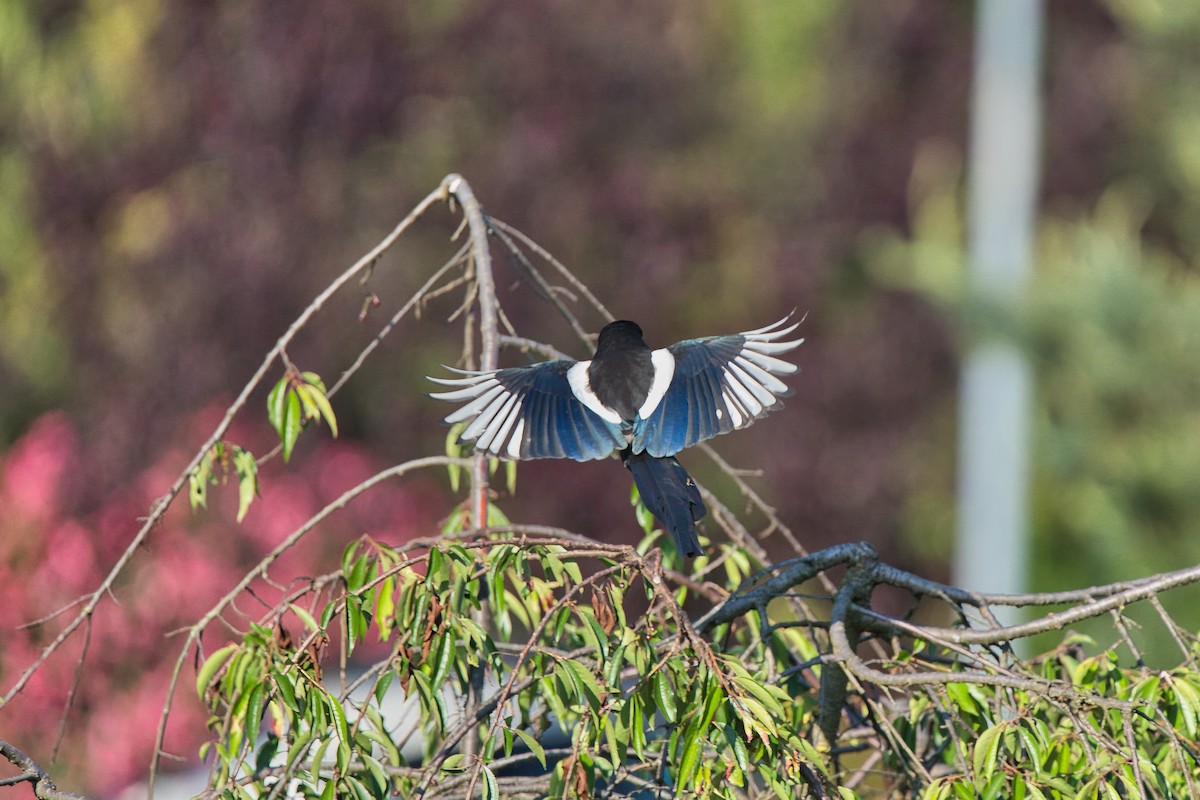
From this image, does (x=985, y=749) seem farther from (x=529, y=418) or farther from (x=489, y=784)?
(x=529, y=418)

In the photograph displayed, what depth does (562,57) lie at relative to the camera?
7.84 m

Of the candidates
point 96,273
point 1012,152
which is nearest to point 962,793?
point 96,273

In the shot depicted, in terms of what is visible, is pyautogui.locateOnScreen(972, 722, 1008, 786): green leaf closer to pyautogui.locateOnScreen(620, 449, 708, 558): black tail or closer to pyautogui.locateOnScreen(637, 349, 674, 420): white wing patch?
pyautogui.locateOnScreen(620, 449, 708, 558): black tail

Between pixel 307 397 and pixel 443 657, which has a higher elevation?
pixel 307 397

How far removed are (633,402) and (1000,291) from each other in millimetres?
5988

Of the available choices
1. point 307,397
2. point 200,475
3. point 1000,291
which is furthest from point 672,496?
point 1000,291

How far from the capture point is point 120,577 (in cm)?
511

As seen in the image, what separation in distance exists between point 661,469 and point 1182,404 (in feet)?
20.3

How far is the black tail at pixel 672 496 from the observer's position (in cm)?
203

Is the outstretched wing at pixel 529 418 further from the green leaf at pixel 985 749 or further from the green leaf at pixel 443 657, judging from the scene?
the green leaf at pixel 985 749

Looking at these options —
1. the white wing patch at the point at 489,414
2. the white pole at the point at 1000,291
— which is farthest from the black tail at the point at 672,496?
the white pole at the point at 1000,291

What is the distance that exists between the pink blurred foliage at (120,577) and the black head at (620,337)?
108 inches

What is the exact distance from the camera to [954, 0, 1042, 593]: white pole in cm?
777

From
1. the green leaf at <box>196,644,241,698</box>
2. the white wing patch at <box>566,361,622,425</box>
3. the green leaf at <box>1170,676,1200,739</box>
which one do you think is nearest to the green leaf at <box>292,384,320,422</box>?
the green leaf at <box>196,644,241,698</box>
